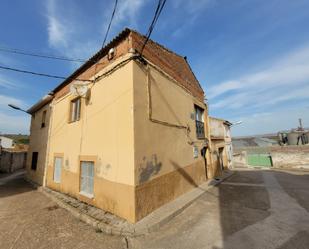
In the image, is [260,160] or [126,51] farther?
[260,160]

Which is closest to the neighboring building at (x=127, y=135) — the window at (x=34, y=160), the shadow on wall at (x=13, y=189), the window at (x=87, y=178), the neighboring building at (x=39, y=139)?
the window at (x=87, y=178)

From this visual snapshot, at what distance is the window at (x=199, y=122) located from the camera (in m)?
9.97

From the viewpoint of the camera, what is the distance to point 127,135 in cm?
504

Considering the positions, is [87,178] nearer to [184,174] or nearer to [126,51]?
[184,174]

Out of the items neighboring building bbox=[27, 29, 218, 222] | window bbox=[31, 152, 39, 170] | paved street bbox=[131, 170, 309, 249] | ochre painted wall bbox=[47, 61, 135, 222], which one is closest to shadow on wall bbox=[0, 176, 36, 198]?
window bbox=[31, 152, 39, 170]

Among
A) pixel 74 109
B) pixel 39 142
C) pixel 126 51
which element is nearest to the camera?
pixel 126 51

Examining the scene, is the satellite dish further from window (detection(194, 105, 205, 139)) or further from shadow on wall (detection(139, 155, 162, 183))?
window (detection(194, 105, 205, 139))

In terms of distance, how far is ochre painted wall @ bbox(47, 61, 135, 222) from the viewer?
4961 mm

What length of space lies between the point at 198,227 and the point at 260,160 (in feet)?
70.5

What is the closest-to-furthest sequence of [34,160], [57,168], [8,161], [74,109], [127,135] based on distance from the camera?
1. [127,135]
2. [74,109]
3. [57,168]
4. [34,160]
5. [8,161]

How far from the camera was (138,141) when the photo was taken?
5.02m

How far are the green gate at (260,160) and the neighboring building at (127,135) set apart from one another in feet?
54.8

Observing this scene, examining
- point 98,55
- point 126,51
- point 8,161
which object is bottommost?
point 8,161

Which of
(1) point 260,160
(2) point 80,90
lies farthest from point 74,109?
(1) point 260,160
